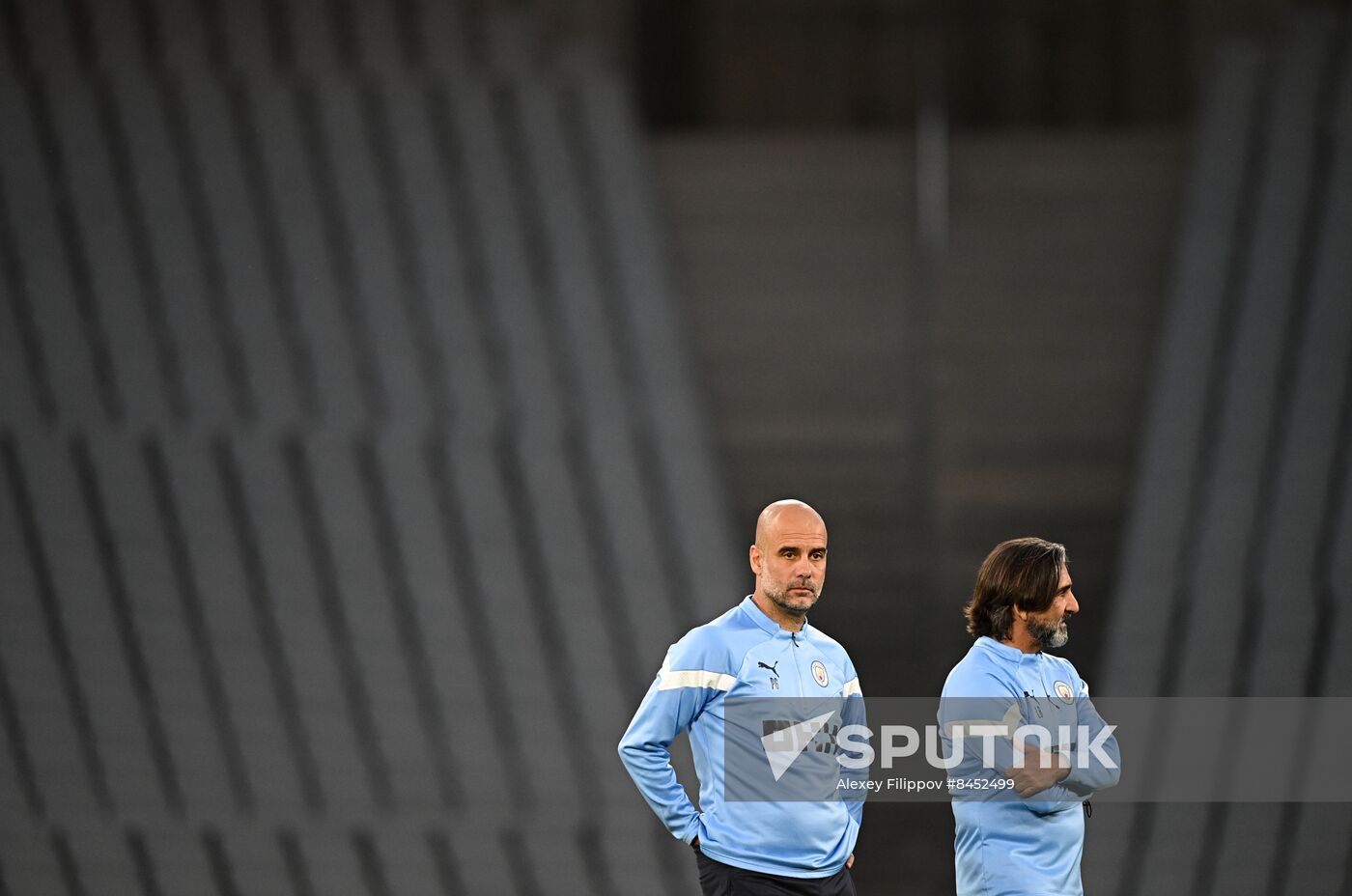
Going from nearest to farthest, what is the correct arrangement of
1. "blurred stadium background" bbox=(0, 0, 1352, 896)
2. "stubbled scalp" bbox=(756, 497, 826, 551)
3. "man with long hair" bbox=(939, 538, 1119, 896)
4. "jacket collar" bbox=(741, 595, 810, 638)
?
1. "man with long hair" bbox=(939, 538, 1119, 896)
2. "stubbled scalp" bbox=(756, 497, 826, 551)
3. "jacket collar" bbox=(741, 595, 810, 638)
4. "blurred stadium background" bbox=(0, 0, 1352, 896)

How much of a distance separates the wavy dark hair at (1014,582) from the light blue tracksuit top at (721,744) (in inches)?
12.8

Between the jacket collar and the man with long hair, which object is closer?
the man with long hair

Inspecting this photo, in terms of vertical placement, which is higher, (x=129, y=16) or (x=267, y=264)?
(x=129, y=16)

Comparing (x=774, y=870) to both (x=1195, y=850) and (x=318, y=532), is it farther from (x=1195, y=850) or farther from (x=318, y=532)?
(x=318, y=532)

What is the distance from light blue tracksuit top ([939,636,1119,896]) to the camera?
2.51 m

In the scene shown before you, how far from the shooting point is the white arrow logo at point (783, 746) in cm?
265

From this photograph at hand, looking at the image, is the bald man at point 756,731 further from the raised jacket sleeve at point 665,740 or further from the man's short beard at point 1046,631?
the man's short beard at point 1046,631

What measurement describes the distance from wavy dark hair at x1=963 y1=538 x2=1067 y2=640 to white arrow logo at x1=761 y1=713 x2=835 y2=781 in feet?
1.20

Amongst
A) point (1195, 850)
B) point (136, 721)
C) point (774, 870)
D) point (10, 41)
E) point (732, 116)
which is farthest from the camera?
point (732, 116)

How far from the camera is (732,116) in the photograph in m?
7.41

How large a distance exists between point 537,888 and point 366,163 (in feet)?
10.9

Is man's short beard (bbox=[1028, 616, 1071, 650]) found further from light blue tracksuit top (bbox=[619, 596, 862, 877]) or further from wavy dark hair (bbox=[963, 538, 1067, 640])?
light blue tracksuit top (bbox=[619, 596, 862, 877])

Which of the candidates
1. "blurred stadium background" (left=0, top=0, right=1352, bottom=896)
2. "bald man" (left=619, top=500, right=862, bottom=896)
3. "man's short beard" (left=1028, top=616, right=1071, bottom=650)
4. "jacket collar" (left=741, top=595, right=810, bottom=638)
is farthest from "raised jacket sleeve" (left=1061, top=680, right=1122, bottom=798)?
"blurred stadium background" (left=0, top=0, right=1352, bottom=896)

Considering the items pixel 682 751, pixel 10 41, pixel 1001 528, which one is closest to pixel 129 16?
pixel 10 41
